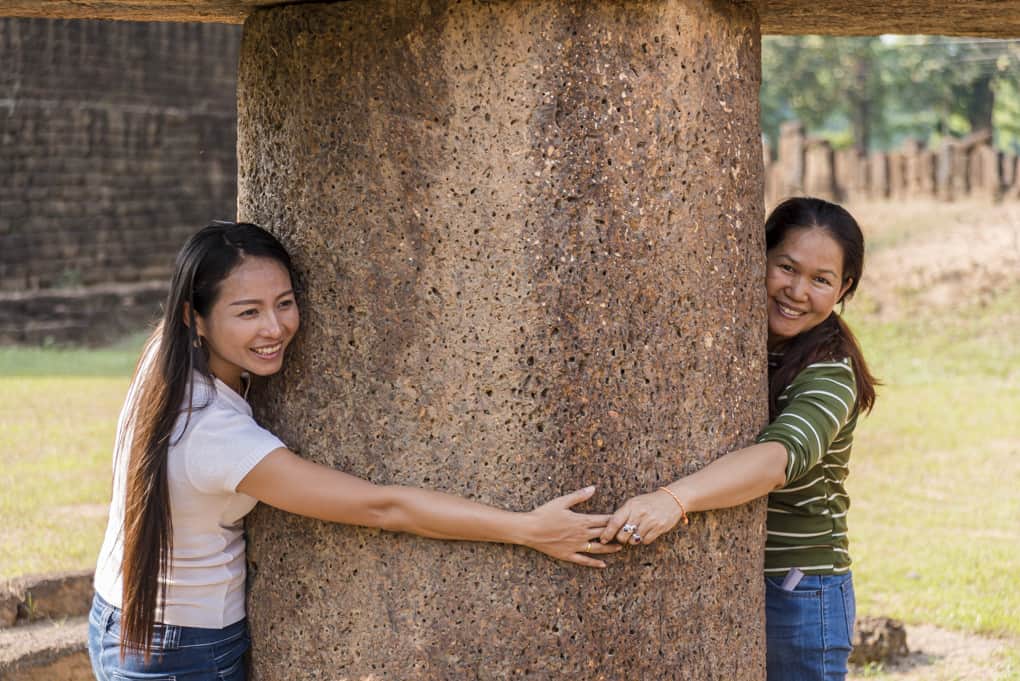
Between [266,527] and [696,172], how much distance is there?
115cm

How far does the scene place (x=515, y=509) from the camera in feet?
8.03

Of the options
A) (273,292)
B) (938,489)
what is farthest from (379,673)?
(938,489)

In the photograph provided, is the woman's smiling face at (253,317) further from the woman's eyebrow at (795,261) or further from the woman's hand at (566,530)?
the woman's eyebrow at (795,261)

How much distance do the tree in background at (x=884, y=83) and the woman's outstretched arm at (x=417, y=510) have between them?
2834 cm

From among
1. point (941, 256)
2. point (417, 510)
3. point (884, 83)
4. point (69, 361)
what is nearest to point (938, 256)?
point (941, 256)

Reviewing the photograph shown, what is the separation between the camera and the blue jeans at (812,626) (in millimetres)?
2842

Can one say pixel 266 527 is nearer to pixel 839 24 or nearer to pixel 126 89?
pixel 839 24

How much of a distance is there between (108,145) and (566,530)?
13631 mm

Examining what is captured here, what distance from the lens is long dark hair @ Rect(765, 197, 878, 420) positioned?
9.34 ft

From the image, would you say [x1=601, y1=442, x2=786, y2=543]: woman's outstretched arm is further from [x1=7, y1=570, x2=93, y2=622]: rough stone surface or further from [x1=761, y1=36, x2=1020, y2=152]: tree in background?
[x1=761, y1=36, x2=1020, y2=152]: tree in background

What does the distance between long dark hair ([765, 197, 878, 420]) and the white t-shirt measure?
3.80ft

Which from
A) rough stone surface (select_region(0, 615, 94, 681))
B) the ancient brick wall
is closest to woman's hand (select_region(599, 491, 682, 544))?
rough stone surface (select_region(0, 615, 94, 681))

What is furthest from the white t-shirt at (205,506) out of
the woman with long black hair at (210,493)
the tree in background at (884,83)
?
the tree in background at (884,83)

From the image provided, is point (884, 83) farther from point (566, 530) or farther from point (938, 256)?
point (566, 530)
